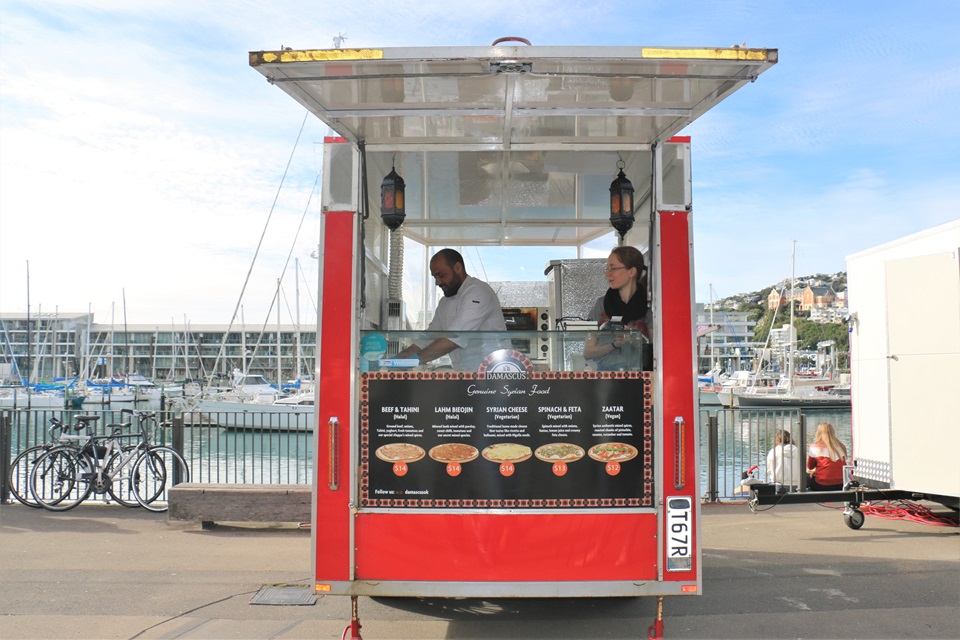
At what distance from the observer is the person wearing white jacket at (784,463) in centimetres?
873

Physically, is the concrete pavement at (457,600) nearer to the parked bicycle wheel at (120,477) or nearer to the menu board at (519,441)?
the menu board at (519,441)

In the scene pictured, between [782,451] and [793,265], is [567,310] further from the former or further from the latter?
[793,265]

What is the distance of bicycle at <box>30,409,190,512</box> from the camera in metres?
8.82

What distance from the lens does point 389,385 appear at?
418cm

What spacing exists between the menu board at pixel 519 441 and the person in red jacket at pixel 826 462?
5.21 metres

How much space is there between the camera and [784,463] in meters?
8.78

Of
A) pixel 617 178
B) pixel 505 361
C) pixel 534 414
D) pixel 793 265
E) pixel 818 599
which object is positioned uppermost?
pixel 793 265

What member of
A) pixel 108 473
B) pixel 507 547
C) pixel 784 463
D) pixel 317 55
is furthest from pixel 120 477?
pixel 784 463

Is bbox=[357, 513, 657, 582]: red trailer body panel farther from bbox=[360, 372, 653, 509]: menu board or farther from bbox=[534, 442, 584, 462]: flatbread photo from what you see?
bbox=[534, 442, 584, 462]: flatbread photo

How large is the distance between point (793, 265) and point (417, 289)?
41.6m

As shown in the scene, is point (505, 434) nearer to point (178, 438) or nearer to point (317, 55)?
point (317, 55)

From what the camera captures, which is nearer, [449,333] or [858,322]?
[449,333]

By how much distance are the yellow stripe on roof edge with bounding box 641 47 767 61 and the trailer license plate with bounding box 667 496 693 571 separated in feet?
7.22

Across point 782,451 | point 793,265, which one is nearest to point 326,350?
point 782,451
